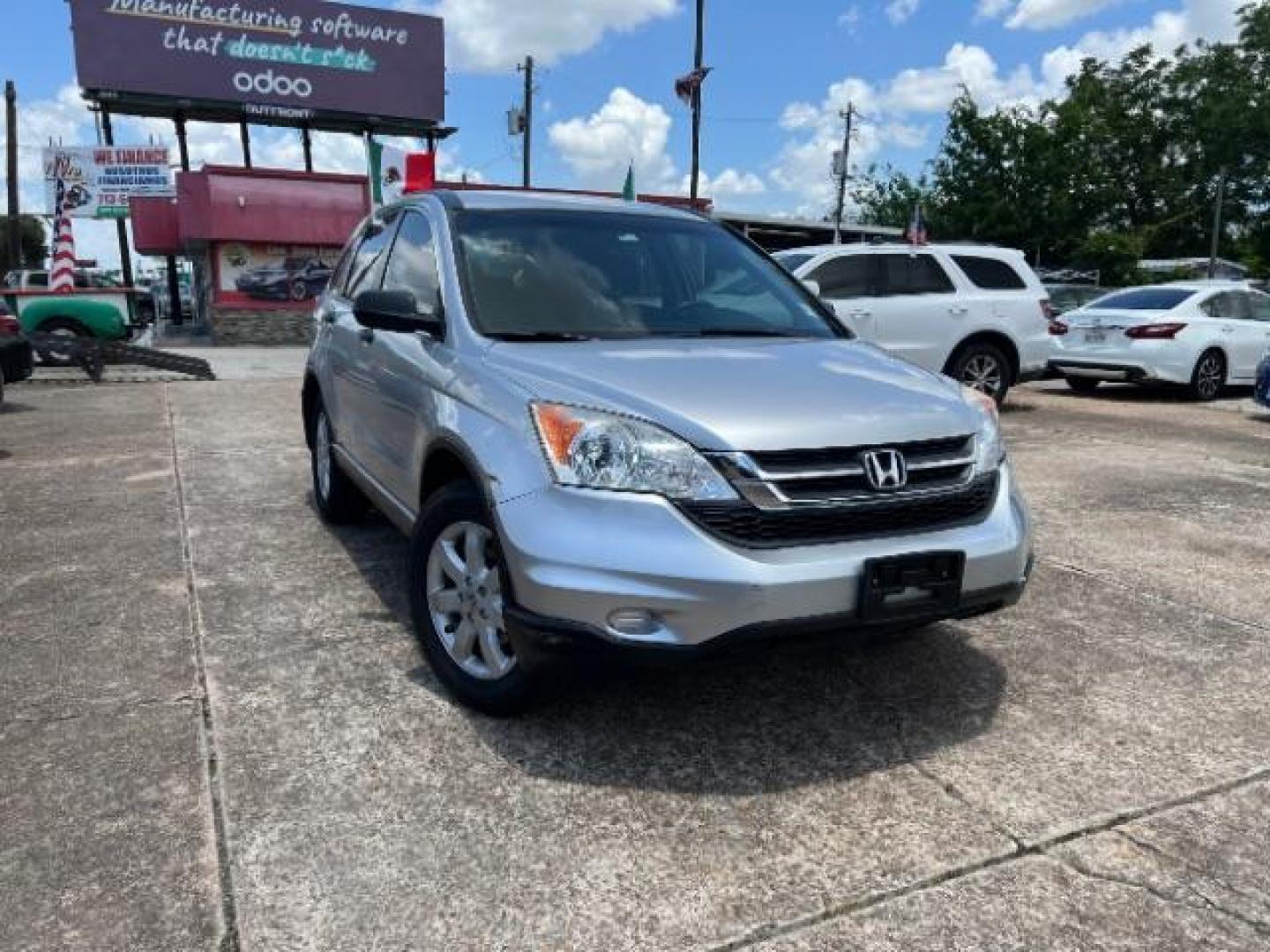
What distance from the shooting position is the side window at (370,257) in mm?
4637

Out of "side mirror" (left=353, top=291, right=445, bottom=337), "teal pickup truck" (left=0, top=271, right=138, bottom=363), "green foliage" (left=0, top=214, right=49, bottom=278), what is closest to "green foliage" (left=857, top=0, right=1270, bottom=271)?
"teal pickup truck" (left=0, top=271, right=138, bottom=363)

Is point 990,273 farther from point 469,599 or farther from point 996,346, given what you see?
point 469,599

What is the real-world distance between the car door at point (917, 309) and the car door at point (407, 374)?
647 centimetres

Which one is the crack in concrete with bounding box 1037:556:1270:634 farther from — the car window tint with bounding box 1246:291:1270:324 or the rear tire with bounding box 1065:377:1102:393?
the car window tint with bounding box 1246:291:1270:324

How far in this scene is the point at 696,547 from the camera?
2.60 meters

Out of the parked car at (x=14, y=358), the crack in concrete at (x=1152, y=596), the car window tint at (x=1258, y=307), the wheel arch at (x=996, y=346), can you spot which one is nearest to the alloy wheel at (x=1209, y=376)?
the car window tint at (x=1258, y=307)

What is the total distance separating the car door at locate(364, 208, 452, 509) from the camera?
3.53 m

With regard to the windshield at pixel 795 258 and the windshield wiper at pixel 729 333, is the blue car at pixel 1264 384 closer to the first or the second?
the windshield at pixel 795 258

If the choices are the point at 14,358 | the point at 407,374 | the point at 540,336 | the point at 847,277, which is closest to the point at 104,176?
the point at 14,358

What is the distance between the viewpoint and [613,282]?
3787 millimetres

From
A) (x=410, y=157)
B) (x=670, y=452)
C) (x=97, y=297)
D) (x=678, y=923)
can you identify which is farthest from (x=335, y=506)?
(x=97, y=297)

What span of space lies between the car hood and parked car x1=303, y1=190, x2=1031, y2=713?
0.03 feet

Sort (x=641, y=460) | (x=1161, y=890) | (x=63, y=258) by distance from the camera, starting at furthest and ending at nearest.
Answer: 1. (x=63, y=258)
2. (x=641, y=460)
3. (x=1161, y=890)

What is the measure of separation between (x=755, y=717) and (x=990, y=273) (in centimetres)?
844
